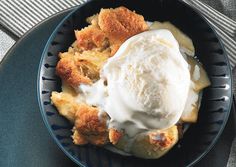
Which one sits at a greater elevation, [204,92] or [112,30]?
[112,30]

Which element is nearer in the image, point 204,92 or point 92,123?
point 92,123

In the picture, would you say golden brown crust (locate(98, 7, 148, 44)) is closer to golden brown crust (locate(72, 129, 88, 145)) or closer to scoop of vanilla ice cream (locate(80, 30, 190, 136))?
scoop of vanilla ice cream (locate(80, 30, 190, 136))

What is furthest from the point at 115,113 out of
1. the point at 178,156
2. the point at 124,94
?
the point at 178,156

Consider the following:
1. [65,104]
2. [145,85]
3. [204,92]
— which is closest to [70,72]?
[65,104]

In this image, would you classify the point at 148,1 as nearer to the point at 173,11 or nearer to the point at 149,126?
the point at 173,11

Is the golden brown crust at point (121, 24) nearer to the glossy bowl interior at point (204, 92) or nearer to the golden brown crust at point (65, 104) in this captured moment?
the glossy bowl interior at point (204, 92)

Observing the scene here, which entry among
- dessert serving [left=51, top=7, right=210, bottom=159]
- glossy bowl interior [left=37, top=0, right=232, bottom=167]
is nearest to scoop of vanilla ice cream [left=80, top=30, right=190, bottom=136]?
dessert serving [left=51, top=7, right=210, bottom=159]

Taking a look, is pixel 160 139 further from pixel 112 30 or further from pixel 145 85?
pixel 112 30
